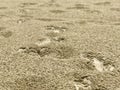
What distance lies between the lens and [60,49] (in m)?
9.57

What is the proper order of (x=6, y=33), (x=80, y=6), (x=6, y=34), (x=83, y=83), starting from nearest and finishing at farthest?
(x=83, y=83)
(x=6, y=34)
(x=6, y=33)
(x=80, y=6)

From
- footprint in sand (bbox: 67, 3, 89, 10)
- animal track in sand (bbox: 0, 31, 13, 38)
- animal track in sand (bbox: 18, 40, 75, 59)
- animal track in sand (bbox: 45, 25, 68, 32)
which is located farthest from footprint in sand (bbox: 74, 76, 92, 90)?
footprint in sand (bbox: 67, 3, 89, 10)

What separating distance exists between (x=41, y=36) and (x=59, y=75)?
3389mm

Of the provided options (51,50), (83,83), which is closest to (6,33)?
(51,50)

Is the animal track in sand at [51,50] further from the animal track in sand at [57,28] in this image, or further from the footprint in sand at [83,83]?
the animal track in sand at [57,28]

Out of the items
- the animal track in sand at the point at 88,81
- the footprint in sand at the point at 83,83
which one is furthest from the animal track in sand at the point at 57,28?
the footprint in sand at the point at 83,83

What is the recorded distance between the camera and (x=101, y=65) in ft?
28.2

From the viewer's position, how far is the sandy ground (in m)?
7.57

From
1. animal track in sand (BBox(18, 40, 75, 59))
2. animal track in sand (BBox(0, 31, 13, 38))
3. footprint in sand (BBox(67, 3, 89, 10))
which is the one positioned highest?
footprint in sand (BBox(67, 3, 89, 10))

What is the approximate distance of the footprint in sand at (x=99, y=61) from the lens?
329 inches

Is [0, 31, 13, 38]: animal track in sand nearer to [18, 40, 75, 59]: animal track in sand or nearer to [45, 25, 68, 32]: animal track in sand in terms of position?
[18, 40, 75, 59]: animal track in sand

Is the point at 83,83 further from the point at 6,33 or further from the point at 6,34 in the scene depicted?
the point at 6,33

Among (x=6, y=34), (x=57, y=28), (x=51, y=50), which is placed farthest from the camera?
(x=57, y=28)

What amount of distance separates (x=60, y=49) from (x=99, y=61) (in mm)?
1658
